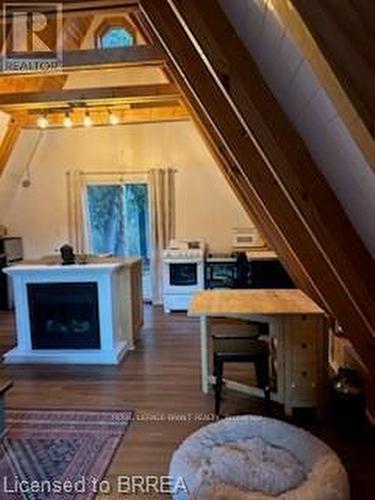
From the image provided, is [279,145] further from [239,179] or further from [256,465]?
[239,179]

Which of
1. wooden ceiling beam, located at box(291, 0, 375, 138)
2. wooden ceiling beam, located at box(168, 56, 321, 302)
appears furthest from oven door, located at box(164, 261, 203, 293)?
wooden ceiling beam, located at box(291, 0, 375, 138)

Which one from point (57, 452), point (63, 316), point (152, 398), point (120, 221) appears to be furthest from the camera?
point (120, 221)

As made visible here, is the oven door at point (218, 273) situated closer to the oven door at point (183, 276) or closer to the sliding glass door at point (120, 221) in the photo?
the oven door at point (183, 276)

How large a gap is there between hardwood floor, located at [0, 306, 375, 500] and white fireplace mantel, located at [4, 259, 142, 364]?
0.16 meters

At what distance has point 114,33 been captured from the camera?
6.78m

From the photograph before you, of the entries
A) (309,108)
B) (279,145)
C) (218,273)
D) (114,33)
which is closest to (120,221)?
(218,273)

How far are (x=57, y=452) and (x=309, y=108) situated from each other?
261 centimetres

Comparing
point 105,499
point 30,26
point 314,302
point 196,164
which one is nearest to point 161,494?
point 105,499

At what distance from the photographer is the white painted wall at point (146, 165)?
7.44m

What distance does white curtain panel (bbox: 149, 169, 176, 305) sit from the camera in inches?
292

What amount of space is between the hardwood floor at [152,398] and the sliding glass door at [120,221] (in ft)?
7.80

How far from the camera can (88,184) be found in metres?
7.69

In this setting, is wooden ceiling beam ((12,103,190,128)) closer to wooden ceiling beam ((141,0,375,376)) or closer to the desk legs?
the desk legs

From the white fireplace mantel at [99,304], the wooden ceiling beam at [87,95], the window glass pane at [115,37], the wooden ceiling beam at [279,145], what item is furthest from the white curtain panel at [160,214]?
the wooden ceiling beam at [279,145]
